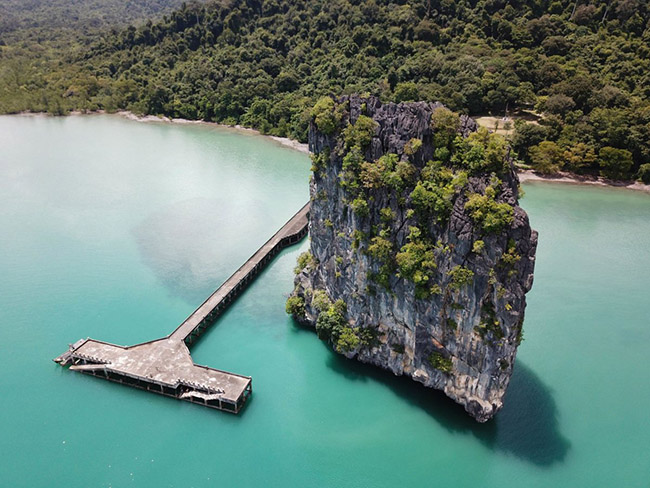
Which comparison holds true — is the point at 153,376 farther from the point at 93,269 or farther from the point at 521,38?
the point at 521,38

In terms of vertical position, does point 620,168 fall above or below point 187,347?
above

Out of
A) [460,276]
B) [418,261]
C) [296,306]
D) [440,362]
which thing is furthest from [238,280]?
[460,276]

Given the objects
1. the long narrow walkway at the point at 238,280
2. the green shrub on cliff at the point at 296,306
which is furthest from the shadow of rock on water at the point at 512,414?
the long narrow walkway at the point at 238,280

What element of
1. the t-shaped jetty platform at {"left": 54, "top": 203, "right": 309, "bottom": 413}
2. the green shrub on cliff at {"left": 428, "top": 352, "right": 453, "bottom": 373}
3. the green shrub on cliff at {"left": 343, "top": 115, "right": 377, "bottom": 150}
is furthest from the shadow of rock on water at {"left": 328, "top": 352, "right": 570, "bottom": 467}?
the green shrub on cliff at {"left": 343, "top": 115, "right": 377, "bottom": 150}

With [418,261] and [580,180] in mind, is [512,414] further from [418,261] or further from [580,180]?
[580,180]

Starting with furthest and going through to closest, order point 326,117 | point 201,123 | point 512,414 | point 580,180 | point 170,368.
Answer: point 201,123, point 580,180, point 170,368, point 326,117, point 512,414

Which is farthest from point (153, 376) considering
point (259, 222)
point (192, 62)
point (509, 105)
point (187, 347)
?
point (192, 62)
